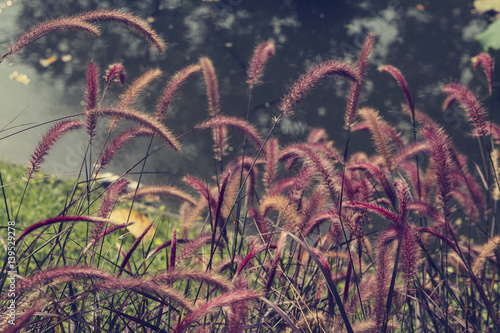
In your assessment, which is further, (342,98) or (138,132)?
(342,98)

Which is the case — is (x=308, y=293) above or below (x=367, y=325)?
above

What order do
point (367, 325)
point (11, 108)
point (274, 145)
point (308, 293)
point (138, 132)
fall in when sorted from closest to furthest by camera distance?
1. point (367, 325)
2. point (138, 132)
3. point (308, 293)
4. point (274, 145)
5. point (11, 108)

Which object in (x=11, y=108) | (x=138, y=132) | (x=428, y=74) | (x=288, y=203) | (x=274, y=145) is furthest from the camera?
(x=428, y=74)

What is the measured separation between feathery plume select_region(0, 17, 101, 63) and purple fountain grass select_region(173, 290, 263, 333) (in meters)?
0.77

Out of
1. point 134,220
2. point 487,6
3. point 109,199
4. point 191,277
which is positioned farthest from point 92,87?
point 487,6

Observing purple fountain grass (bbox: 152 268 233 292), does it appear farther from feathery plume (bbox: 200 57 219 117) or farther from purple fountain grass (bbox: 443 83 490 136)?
purple fountain grass (bbox: 443 83 490 136)

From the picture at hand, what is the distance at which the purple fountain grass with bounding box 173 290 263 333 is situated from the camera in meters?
0.92

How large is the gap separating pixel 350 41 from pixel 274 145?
3159 millimetres

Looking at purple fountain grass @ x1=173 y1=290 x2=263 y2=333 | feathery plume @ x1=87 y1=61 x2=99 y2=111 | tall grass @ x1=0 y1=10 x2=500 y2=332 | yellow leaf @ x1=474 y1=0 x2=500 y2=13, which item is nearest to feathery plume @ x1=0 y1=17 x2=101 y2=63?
tall grass @ x1=0 y1=10 x2=500 y2=332

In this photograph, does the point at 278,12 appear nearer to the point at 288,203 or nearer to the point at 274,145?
the point at 274,145

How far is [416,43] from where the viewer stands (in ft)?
16.2

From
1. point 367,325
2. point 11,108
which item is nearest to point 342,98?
point 11,108

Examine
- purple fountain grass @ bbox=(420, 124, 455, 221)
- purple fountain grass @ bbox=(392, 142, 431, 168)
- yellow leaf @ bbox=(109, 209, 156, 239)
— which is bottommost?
purple fountain grass @ bbox=(420, 124, 455, 221)

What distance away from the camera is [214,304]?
93cm
